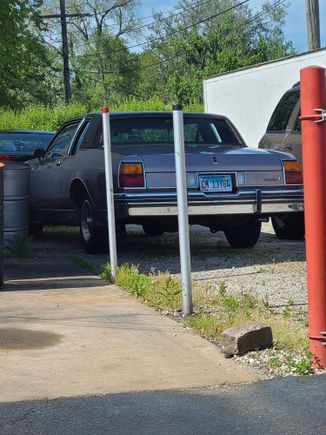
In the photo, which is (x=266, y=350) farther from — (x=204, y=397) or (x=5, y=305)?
(x=5, y=305)

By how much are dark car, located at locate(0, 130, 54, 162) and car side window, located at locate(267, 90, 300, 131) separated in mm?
3627

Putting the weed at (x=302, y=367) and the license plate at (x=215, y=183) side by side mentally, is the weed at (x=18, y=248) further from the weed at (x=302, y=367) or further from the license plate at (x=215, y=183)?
the weed at (x=302, y=367)

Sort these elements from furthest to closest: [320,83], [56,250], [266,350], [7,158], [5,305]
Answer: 1. [7,158]
2. [56,250]
3. [5,305]
4. [266,350]
5. [320,83]

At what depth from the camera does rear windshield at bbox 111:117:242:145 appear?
966 centimetres

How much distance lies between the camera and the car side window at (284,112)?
38.5ft

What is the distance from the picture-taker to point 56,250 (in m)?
10.2

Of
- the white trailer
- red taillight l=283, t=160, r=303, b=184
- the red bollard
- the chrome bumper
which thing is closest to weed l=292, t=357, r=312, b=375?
the red bollard

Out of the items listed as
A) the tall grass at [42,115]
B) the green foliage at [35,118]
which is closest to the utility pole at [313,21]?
the tall grass at [42,115]

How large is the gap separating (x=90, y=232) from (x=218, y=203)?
156cm

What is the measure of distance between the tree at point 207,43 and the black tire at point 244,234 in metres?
33.6

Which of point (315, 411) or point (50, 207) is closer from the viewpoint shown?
point (315, 411)

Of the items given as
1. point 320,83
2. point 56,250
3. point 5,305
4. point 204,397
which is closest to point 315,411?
point 204,397

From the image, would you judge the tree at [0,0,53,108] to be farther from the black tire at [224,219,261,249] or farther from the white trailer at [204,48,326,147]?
the black tire at [224,219,261,249]

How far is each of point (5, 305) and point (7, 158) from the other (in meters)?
5.78
